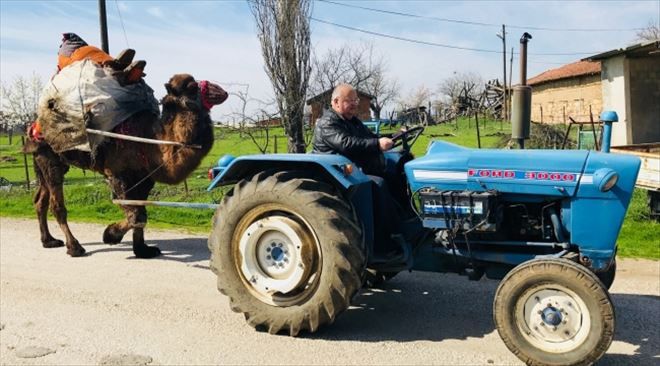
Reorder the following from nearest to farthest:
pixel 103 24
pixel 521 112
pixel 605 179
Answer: pixel 605 179 → pixel 521 112 → pixel 103 24

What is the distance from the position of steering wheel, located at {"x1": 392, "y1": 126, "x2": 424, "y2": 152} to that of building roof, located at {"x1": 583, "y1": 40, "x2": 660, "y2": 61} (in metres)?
12.4

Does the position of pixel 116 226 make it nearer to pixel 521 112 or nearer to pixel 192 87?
pixel 192 87

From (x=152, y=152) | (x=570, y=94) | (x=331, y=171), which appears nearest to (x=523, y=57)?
(x=152, y=152)

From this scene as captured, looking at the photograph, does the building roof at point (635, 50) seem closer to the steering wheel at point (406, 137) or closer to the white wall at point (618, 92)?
the white wall at point (618, 92)

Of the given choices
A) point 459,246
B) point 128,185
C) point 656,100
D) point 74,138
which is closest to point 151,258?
point 128,185

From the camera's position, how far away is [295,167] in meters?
4.74

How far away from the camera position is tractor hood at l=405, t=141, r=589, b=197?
13.2ft

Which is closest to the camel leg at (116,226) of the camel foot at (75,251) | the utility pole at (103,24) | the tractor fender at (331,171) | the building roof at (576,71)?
the camel foot at (75,251)

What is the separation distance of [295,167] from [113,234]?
148 inches

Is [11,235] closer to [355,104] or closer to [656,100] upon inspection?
[355,104]

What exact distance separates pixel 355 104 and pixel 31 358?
298 cm

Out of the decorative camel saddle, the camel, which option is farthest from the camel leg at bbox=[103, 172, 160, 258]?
the decorative camel saddle

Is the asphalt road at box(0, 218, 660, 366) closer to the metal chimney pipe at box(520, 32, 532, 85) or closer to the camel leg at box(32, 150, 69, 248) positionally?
the camel leg at box(32, 150, 69, 248)

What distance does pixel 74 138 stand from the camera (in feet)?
23.0
